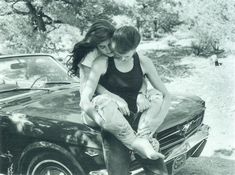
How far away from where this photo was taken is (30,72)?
423 centimetres

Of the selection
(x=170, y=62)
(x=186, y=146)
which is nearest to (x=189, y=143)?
(x=186, y=146)

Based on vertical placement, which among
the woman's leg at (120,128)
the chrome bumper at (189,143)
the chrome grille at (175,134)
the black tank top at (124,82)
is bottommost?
the chrome bumper at (189,143)

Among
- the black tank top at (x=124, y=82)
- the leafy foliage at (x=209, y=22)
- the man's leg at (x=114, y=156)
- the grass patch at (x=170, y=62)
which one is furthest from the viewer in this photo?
the grass patch at (x=170, y=62)

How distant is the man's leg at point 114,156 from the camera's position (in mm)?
2682

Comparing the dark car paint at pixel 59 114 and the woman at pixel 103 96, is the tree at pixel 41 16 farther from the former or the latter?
the woman at pixel 103 96

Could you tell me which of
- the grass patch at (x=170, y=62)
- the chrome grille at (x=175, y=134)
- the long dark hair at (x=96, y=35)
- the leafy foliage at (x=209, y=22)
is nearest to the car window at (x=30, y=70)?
the long dark hair at (x=96, y=35)

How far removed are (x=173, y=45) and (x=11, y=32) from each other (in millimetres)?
5312

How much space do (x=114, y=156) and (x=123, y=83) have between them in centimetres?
51

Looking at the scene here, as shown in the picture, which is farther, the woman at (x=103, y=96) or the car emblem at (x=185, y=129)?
the car emblem at (x=185, y=129)

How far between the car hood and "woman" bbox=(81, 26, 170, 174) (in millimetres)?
282

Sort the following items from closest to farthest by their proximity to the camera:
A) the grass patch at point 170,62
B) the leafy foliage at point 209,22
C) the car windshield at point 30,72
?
the car windshield at point 30,72 → the leafy foliage at point 209,22 → the grass patch at point 170,62

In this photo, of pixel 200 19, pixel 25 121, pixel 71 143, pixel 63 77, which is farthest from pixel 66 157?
pixel 200 19

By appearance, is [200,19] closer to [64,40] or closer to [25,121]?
[64,40]

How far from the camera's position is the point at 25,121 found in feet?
10.8
